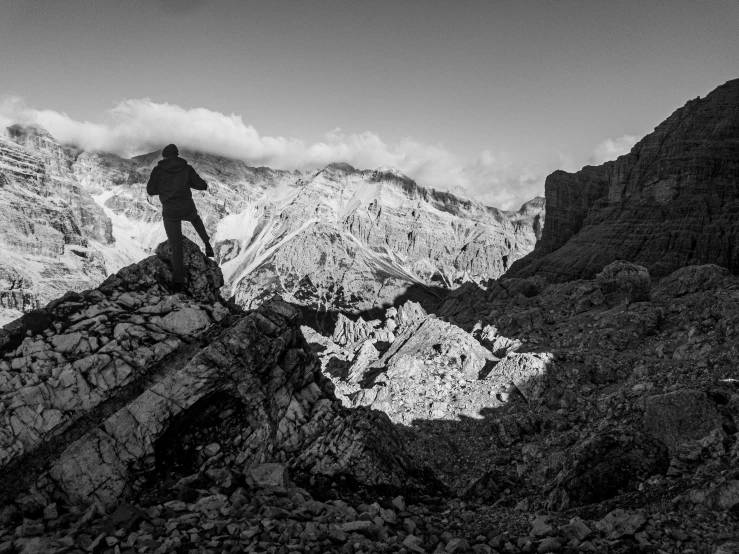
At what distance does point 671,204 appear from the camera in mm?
73438

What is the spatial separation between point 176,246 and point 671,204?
8042 centimetres

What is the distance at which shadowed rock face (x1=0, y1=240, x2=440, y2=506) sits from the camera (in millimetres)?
11406

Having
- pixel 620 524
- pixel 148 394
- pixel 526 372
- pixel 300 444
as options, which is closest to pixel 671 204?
pixel 526 372

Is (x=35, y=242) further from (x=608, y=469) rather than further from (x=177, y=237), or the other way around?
(x=608, y=469)

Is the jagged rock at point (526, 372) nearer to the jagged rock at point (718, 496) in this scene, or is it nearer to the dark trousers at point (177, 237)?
the jagged rock at point (718, 496)

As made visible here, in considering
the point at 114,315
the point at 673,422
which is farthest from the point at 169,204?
the point at 673,422

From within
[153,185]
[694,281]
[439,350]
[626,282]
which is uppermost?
[153,185]

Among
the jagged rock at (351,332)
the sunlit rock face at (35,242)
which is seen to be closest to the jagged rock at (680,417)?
the jagged rock at (351,332)

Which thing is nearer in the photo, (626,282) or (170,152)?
(170,152)

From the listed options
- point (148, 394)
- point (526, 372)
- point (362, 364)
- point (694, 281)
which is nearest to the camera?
point (148, 394)

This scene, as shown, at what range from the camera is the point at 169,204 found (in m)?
15.3

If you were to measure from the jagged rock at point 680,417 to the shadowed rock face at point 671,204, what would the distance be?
6113 centimetres

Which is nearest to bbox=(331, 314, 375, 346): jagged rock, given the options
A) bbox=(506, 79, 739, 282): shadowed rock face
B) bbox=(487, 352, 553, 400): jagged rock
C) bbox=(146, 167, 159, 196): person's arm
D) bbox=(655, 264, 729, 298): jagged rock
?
bbox=(506, 79, 739, 282): shadowed rock face

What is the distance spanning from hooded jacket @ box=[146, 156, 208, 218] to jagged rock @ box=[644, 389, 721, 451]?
16.5m
